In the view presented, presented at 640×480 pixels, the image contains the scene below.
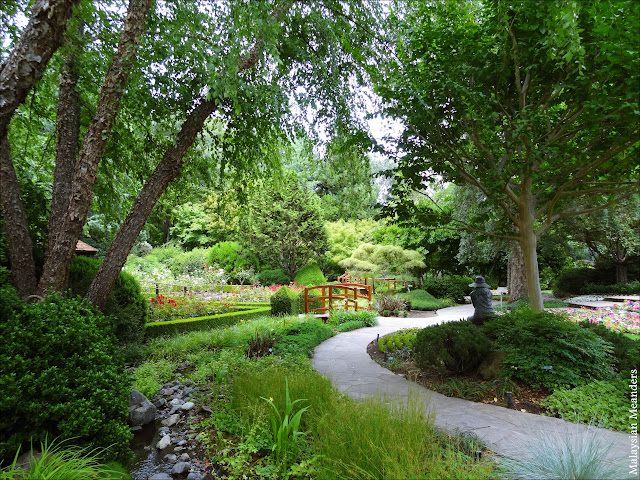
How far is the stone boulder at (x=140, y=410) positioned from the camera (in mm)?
3410

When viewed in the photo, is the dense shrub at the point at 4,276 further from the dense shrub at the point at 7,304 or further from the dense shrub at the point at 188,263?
the dense shrub at the point at 188,263

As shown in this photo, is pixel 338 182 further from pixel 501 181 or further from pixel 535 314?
pixel 535 314

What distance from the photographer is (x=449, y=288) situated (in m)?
16.3

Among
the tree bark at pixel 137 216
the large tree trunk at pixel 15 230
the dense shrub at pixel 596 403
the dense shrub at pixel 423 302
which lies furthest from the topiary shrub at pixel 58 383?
the dense shrub at pixel 423 302

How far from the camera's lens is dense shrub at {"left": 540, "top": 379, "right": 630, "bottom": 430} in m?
3.04

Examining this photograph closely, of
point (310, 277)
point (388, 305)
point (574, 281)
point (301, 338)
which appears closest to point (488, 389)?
point (301, 338)

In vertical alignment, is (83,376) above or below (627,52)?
below

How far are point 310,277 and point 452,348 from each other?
37.1ft

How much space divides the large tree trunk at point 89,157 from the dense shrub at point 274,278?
512 inches

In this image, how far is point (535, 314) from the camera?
4.20 metres

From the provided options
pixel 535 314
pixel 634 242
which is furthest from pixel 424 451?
pixel 634 242

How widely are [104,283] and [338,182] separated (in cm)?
370

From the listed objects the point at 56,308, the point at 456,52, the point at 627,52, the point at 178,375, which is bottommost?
the point at 178,375

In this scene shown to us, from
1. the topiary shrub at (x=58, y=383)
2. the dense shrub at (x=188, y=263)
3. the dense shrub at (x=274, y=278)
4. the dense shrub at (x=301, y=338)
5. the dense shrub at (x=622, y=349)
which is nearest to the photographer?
the topiary shrub at (x=58, y=383)
